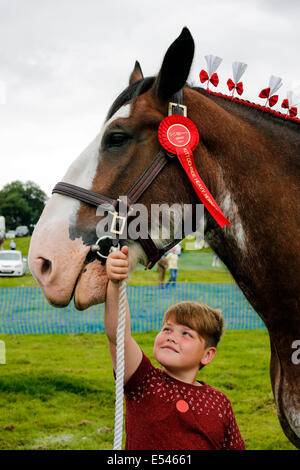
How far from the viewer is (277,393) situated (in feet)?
8.14

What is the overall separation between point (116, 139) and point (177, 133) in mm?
320

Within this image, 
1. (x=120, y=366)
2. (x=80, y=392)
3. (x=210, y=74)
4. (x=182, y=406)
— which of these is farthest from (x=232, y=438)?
(x=80, y=392)

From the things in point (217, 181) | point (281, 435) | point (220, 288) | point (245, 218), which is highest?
point (217, 181)

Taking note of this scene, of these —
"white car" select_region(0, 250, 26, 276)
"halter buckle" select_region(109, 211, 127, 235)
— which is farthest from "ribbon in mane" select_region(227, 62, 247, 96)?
"white car" select_region(0, 250, 26, 276)

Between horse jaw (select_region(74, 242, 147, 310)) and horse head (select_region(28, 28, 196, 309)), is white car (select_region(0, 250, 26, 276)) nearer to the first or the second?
horse head (select_region(28, 28, 196, 309))

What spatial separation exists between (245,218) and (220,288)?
14030 millimetres

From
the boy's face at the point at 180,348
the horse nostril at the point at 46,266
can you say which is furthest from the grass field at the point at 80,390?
the horse nostril at the point at 46,266

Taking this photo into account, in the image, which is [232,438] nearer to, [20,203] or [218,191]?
[218,191]

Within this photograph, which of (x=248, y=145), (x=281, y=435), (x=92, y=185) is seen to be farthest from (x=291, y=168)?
(x=281, y=435)

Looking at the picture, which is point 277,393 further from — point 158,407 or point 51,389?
point 51,389

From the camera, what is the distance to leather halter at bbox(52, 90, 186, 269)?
80.6 inches

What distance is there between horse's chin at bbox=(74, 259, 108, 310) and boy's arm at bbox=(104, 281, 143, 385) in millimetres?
39

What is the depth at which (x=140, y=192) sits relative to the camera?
6.89 feet

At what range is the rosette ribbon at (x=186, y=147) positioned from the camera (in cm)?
215
